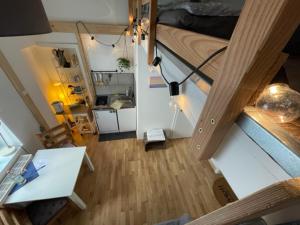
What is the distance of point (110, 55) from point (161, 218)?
10.3 feet

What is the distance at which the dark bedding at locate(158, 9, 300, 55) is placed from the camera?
1.51 ft

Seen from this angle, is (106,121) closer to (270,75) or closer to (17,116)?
(17,116)

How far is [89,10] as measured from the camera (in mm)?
2486

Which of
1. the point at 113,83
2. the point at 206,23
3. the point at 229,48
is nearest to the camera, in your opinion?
the point at 229,48

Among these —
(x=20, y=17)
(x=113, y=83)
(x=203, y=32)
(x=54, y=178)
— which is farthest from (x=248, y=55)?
(x=113, y=83)

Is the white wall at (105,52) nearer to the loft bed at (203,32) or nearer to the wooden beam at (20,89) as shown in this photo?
the wooden beam at (20,89)

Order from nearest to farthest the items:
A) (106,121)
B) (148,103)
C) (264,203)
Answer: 1. (264,203)
2. (148,103)
3. (106,121)

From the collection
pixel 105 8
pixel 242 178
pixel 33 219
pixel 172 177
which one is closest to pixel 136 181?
pixel 172 177

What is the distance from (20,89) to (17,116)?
15.9 inches

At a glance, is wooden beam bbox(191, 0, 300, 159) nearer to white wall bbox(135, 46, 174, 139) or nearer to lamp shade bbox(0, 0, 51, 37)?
lamp shade bbox(0, 0, 51, 37)

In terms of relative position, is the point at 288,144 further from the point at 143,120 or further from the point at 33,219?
the point at 143,120

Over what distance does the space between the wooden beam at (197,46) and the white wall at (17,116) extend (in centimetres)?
225

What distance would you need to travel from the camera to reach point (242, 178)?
1.44ft

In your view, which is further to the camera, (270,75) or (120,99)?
(120,99)
